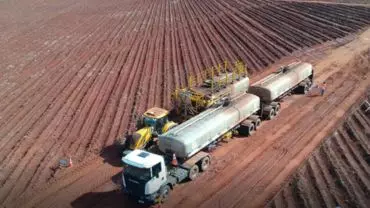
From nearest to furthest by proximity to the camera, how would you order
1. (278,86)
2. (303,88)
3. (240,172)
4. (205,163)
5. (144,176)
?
(144,176) < (240,172) < (205,163) < (278,86) < (303,88)

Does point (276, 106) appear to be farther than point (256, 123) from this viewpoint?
Yes

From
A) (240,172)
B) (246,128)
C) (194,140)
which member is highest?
(194,140)

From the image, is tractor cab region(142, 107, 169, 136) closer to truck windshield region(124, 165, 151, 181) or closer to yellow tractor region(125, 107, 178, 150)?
yellow tractor region(125, 107, 178, 150)

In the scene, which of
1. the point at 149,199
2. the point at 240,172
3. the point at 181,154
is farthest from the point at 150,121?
the point at 149,199

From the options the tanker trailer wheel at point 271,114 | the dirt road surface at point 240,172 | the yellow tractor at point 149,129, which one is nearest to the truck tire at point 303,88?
the dirt road surface at point 240,172

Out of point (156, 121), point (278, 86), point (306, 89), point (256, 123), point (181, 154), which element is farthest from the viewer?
point (306, 89)

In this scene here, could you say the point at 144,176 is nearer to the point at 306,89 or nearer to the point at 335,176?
the point at 335,176
